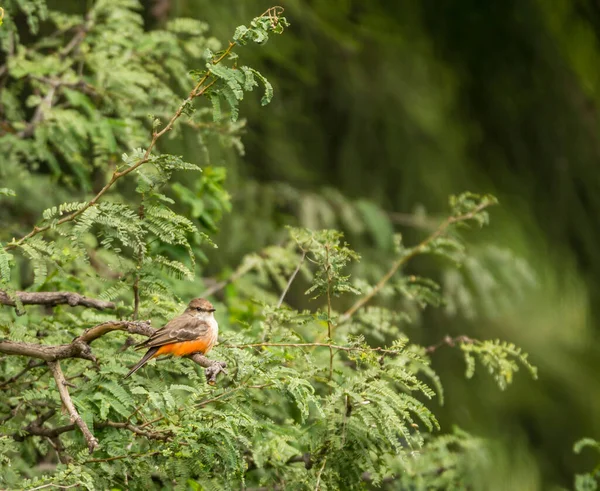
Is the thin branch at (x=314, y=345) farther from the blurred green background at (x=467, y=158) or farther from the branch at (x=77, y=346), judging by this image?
the blurred green background at (x=467, y=158)

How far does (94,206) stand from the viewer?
8.89ft

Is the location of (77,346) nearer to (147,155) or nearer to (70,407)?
(70,407)

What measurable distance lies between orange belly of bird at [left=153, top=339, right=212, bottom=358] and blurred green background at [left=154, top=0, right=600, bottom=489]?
8.81ft

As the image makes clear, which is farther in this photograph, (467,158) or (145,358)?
(467,158)

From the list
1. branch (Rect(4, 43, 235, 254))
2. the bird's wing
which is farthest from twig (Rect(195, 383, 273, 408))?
branch (Rect(4, 43, 235, 254))

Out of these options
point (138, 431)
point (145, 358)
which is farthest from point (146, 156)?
point (138, 431)

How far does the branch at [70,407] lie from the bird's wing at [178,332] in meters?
0.26

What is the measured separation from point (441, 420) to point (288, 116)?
6.19 ft

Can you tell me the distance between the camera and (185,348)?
294cm

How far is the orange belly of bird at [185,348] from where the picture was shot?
9.65 feet

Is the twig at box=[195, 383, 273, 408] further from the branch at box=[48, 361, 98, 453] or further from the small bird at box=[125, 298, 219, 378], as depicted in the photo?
the branch at box=[48, 361, 98, 453]

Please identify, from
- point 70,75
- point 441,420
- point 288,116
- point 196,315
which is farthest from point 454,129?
point 196,315

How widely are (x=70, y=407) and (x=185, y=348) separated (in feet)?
1.56

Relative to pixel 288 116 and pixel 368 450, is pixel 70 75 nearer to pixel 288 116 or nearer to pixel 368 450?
pixel 288 116
